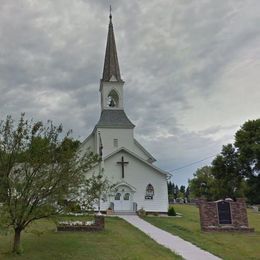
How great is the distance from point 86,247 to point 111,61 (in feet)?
105

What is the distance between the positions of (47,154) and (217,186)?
38001 millimetres

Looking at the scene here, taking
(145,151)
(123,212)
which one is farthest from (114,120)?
(123,212)

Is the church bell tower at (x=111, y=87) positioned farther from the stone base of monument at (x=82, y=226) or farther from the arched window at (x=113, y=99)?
the stone base of monument at (x=82, y=226)

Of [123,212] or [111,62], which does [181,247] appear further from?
[111,62]

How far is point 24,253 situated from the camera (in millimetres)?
12125

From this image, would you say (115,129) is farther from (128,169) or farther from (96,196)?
(96,196)

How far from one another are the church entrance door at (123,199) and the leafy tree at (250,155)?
1631 centimetres

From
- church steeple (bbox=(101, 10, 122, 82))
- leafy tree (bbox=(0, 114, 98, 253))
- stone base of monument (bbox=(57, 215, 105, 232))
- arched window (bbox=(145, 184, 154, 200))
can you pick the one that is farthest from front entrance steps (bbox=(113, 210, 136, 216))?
leafy tree (bbox=(0, 114, 98, 253))

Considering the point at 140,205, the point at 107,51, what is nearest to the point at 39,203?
the point at 140,205

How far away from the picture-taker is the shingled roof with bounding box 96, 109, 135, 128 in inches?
1529

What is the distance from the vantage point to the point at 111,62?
143 feet

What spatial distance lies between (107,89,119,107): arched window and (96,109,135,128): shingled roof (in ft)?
4.70

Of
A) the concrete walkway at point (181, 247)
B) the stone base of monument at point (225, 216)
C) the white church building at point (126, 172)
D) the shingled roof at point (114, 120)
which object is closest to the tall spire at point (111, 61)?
the shingled roof at point (114, 120)

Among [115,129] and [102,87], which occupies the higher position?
[102,87]
